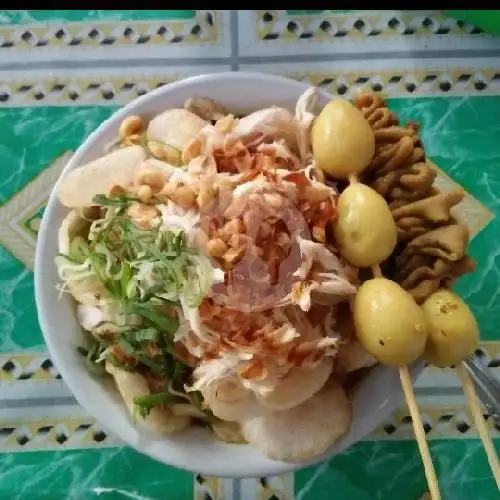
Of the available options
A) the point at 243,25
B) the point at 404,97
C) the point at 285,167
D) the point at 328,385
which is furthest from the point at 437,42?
the point at 328,385

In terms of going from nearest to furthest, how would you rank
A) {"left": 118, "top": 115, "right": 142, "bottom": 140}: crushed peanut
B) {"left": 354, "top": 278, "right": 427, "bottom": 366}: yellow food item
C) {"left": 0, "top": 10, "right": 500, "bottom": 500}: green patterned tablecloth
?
{"left": 354, "top": 278, "right": 427, "bottom": 366}: yellow food item < {"left": 118, "top": 115, "right": 142, "bottom": 140}: crushed peanut < {"left": 0, "top": 10, "right": 500, "bottom": 500}: green patterned tablecloth

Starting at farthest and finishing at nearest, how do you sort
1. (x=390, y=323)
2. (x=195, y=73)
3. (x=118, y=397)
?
(x=195, y=73), (x=118, y=397), (x=390, y=323)

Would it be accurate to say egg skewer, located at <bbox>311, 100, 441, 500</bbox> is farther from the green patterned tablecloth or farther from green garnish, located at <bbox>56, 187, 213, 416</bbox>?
the green patterned tablecloth

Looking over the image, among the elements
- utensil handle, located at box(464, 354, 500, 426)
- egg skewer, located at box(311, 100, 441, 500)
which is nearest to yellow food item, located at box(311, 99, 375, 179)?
egg skewer, located at box(311, 100, 441, 500)

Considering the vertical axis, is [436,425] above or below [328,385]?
below

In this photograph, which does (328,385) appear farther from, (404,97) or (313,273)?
(404,97)

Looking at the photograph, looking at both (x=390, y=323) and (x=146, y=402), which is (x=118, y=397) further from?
(x=390, y=323)

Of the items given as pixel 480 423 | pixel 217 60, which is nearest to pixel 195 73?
pixel 217 60

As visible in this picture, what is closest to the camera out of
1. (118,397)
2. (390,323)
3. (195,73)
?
(390,323)
